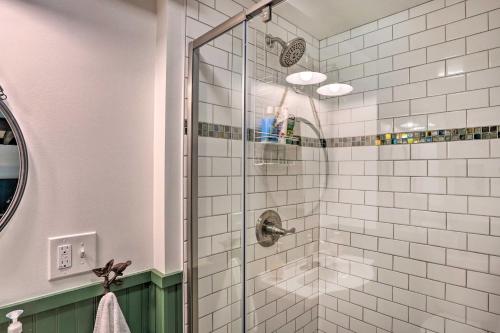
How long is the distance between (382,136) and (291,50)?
784mm

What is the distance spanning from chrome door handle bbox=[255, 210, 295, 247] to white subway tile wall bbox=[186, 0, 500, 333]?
47 millimetres

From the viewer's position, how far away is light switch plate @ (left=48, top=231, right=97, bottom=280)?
3.42 ft

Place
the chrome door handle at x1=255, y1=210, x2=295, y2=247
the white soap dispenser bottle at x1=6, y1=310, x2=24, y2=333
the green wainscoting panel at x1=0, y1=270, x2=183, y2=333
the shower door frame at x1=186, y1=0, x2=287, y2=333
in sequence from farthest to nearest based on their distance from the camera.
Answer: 1. the chrome door handle at x1=255, y1=210, x2=295, y2=247
2. the shower door frame at x1=186, y1=0, x2=287, y2=333
3. the green wainscoting panel at x1=0, y1=270, x2=183, y2=333
4. the white soap dispenser bottle at x1=6, y1=310, x2=24, y2=333

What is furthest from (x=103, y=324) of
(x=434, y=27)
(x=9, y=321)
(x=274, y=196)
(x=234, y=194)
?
(x=434, y=27)

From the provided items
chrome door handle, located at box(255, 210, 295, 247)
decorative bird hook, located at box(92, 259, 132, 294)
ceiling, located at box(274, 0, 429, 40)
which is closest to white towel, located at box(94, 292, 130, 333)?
decorative bird hook, located at box(92, 259, 132, 294)

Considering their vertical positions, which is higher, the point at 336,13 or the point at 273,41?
the point at 336,13

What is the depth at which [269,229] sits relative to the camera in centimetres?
154

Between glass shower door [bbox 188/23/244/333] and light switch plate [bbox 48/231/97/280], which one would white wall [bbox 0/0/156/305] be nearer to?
light switch plate [bbox 48/231/97/280]

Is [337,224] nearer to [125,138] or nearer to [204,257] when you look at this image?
[204,257]

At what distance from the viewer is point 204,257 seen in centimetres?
138

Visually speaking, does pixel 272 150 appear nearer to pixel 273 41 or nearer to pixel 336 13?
pixel 273 41

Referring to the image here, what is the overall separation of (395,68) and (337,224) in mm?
1054

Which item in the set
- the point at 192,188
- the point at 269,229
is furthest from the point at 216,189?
the point at 269,229

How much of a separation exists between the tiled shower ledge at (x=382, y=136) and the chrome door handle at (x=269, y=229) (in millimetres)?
423
